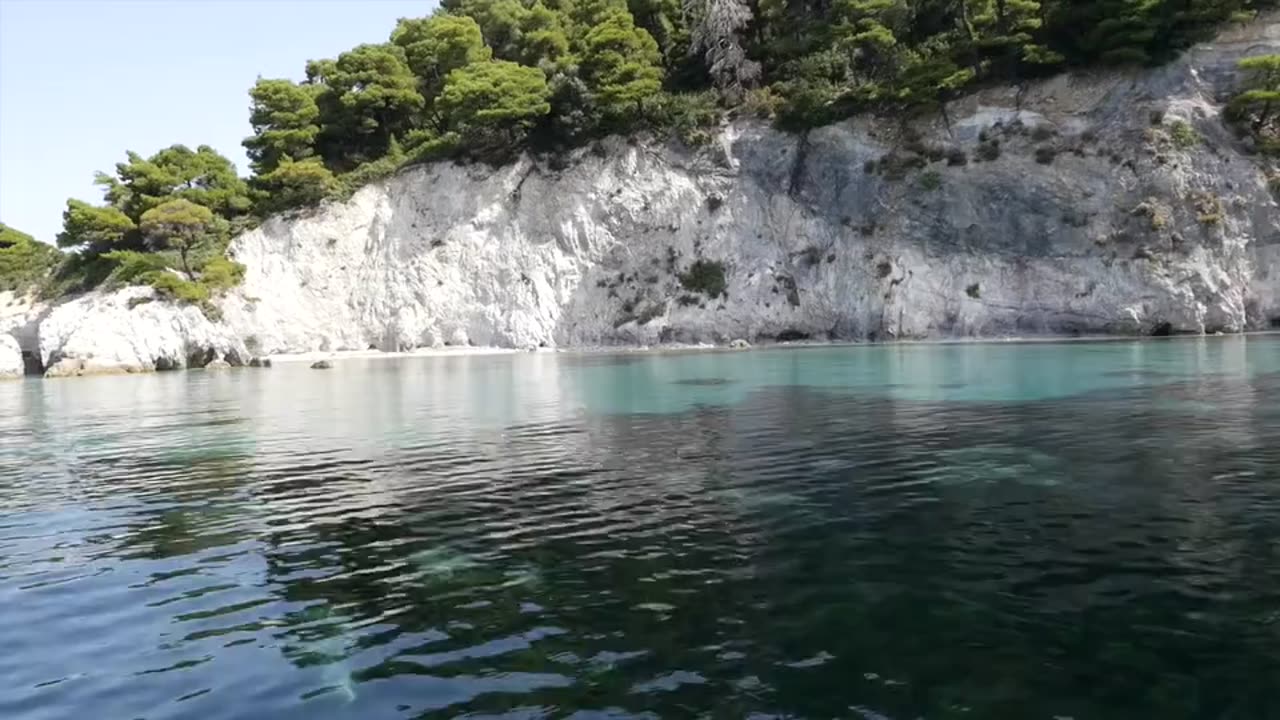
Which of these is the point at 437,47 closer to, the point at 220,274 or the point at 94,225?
the point at 220,274

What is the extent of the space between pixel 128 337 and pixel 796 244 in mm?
41793

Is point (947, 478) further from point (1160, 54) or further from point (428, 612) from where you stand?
point (1160, 54)

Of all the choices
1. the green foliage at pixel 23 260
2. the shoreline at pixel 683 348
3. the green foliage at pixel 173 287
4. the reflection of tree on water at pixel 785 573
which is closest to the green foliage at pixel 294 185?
the green foliage at pixel 173 287

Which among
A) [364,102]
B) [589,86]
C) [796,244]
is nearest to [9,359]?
[364,102]

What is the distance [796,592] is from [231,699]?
5131mm

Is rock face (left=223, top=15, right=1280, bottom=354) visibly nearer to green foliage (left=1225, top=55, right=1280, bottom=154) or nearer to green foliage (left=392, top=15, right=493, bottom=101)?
green foliage (left=1225, top=55, right=1280, bottom=154)

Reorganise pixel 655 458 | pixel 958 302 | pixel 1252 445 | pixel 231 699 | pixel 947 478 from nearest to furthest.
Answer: pixel 231 699 → pixel 947 478 → pixel 1252 445 → pixel 655 458 → pixel 958 302

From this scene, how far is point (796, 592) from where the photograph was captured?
9.12 meters

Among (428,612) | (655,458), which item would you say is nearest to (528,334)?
(655,458)

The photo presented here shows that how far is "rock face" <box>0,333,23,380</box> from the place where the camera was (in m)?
57.3

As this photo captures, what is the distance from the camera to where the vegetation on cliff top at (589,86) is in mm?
55031

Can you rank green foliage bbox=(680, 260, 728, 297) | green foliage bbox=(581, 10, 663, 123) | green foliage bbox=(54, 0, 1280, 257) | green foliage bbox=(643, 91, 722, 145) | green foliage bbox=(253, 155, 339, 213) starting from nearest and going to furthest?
green foliage bbox=(54, 0, 1280, 257) → green foliage bbox=(680, 260, 728, 297) → green foliage bbox=(581, 10, 663, 123) → green foliage bbox=(643, 91, 722, 145) → green foliage bbox=(253, 155, 339, 213)

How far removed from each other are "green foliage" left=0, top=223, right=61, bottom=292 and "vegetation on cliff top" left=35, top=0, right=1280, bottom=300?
312cm

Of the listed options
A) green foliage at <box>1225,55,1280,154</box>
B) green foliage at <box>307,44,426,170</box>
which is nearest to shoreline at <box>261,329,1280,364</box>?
green foliage at <box>1225,55,1280,154</box>
